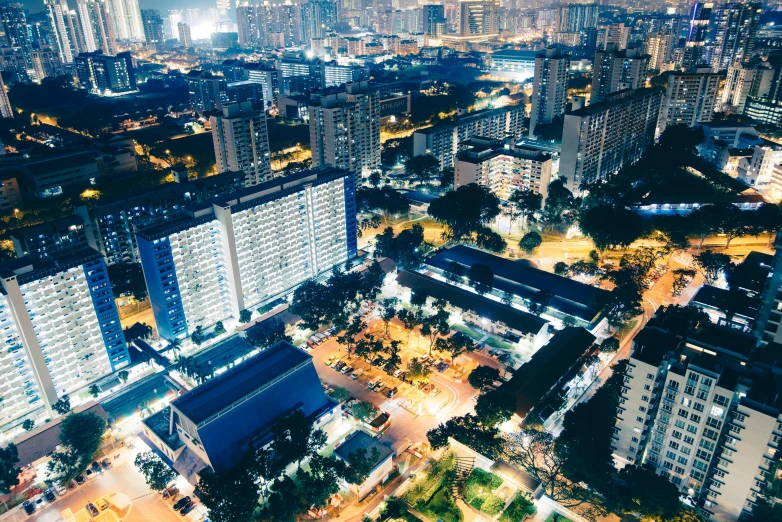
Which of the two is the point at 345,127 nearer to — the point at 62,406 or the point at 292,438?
the point at 62,406

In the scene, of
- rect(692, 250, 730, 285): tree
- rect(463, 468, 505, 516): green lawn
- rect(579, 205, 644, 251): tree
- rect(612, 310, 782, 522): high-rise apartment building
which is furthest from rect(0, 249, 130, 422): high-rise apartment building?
rect(692, 250, 730, 285): tree

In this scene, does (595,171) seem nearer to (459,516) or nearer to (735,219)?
(735,219)

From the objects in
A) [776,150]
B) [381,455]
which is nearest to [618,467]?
[381,455]

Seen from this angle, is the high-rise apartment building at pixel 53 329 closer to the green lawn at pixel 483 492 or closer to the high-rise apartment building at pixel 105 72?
the green lawn at pixel 483 492

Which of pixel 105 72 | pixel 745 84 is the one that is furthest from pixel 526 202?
pixel 105 72

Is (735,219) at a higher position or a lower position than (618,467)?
higher

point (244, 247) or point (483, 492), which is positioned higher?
point (244, 247)

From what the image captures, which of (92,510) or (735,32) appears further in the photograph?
(735,32)
